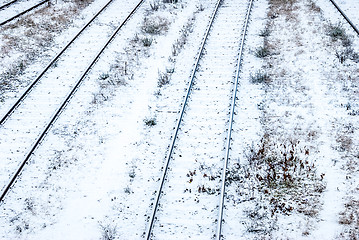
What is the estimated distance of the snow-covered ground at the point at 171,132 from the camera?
24.5 feet

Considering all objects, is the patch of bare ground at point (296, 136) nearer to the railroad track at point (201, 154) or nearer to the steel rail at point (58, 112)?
the railroad track at point (201, 154)

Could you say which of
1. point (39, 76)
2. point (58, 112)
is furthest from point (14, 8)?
point (58, 112)

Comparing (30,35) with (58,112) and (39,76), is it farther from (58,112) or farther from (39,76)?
(58,112)

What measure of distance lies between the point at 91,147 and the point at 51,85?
356 centimetres

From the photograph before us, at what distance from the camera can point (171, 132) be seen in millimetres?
9727

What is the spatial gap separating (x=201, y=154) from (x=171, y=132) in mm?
1197

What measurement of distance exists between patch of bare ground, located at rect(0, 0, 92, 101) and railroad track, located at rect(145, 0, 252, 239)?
20.2 feet

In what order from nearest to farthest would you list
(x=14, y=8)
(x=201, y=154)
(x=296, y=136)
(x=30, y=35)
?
(x=201, y=154)
(x=296, y=136)
(x=30, y=35)
(x=14, y=8)

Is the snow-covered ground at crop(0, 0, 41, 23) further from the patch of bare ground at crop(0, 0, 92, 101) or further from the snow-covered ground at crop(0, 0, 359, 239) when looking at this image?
the snow-covered ground at crop(0, 0, 359, 239)

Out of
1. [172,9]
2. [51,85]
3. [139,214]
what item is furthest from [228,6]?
[139,214]

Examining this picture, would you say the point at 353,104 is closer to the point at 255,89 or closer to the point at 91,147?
the point at 255,89

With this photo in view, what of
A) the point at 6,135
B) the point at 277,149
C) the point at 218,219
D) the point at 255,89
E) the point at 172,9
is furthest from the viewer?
the point at 172,9

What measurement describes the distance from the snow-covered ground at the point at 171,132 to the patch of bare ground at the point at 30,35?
0.09m

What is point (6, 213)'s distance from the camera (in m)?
7.74
